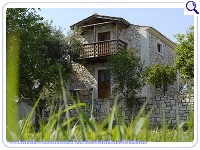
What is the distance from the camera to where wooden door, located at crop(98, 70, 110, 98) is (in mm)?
14125

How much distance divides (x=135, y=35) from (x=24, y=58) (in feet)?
24.4

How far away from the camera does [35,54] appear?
8945mm

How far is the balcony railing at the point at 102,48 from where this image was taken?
13664mm

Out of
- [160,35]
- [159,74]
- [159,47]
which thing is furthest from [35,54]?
[159,47]

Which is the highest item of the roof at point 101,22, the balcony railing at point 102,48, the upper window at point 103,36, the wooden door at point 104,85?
the roof at point 101,22

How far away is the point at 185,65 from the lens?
437 inches
